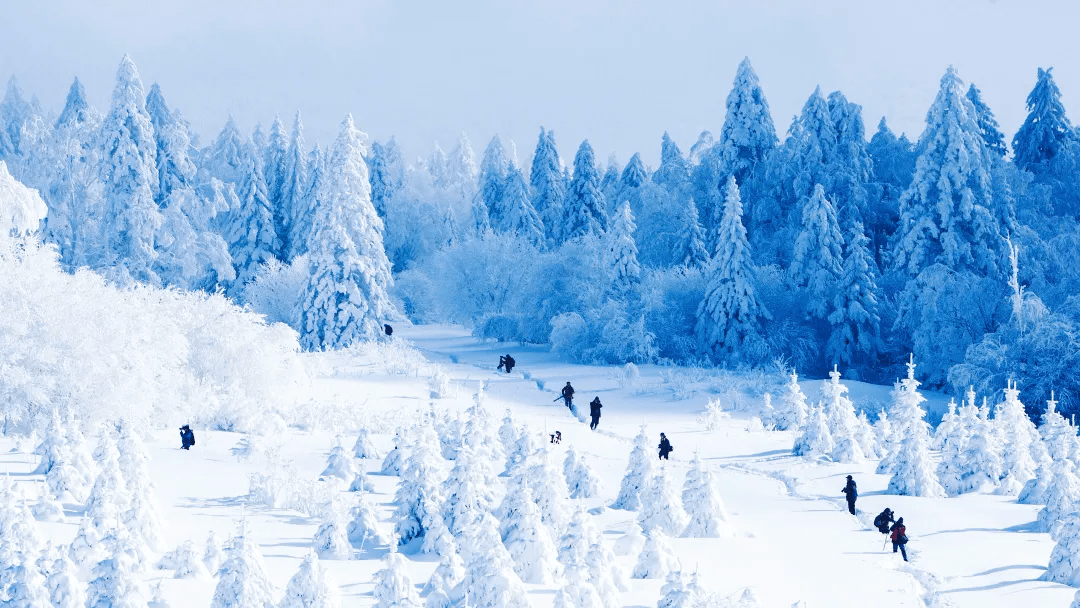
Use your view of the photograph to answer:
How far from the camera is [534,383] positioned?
41438 millimetres

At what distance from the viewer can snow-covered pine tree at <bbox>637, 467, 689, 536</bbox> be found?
18.5 meters

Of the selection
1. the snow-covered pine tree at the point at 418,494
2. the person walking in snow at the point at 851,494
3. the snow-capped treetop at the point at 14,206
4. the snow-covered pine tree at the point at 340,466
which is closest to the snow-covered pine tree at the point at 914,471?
the person walking in snow at the point at 851,494

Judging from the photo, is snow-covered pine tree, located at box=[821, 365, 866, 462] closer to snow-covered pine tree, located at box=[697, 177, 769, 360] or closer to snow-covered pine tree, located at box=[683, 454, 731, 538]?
snow-covered pine tree, located at box=[683, 454, 731, 538]

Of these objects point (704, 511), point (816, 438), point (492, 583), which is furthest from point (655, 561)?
point (816, 438)

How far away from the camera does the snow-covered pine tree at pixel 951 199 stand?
147 feet

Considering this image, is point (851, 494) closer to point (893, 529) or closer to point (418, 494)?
point (893, 529)

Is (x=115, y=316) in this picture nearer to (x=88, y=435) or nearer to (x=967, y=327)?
(x=88, y=435)

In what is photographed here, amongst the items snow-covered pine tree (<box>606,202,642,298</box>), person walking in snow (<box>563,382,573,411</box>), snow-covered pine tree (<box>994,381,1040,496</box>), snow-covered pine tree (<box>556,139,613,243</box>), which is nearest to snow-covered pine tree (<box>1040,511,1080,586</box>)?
snow-covered pine tree (<box>994,381,1040,496</box>)

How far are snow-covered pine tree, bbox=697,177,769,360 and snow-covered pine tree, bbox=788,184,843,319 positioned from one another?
8.06ft

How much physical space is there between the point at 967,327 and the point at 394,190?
170ft

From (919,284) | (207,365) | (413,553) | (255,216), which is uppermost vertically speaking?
(255,216)

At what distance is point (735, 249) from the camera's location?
155ft

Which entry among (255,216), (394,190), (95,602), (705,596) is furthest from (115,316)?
(394,190)

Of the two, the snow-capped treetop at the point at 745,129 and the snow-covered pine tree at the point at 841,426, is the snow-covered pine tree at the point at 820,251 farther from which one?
the snow-covered pine tree at the point at 841,426
